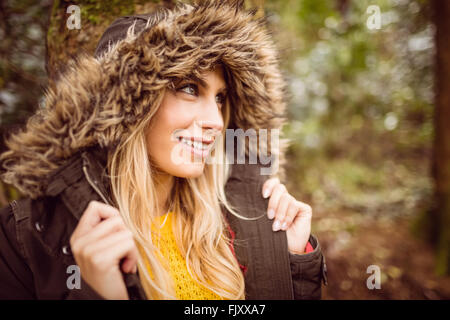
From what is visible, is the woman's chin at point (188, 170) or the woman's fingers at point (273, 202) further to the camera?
the woman's fingers at point (273, 202)

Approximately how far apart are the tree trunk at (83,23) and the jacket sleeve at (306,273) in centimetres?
195

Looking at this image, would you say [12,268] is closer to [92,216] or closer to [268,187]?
[92,216]

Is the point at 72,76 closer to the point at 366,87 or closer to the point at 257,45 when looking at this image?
the point at 257,45

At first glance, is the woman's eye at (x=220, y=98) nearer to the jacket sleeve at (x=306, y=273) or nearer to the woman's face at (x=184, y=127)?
the woman's face at (x=184, y=127)

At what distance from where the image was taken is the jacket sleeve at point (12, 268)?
1298 millimetres

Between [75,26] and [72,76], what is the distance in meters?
0.72

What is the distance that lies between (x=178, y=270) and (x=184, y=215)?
0.36m

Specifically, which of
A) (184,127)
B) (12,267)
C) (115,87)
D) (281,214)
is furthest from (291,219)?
(12,267)

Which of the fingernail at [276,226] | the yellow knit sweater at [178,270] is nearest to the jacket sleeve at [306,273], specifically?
the fingernail at [276,226]

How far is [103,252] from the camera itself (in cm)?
111

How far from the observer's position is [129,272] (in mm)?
1221

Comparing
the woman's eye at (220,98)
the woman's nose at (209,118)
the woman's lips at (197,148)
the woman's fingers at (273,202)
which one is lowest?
the woman's fingers at (273,202)

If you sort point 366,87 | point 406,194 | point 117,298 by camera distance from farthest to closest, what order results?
point 366,87
point 406,194
point 117,298
